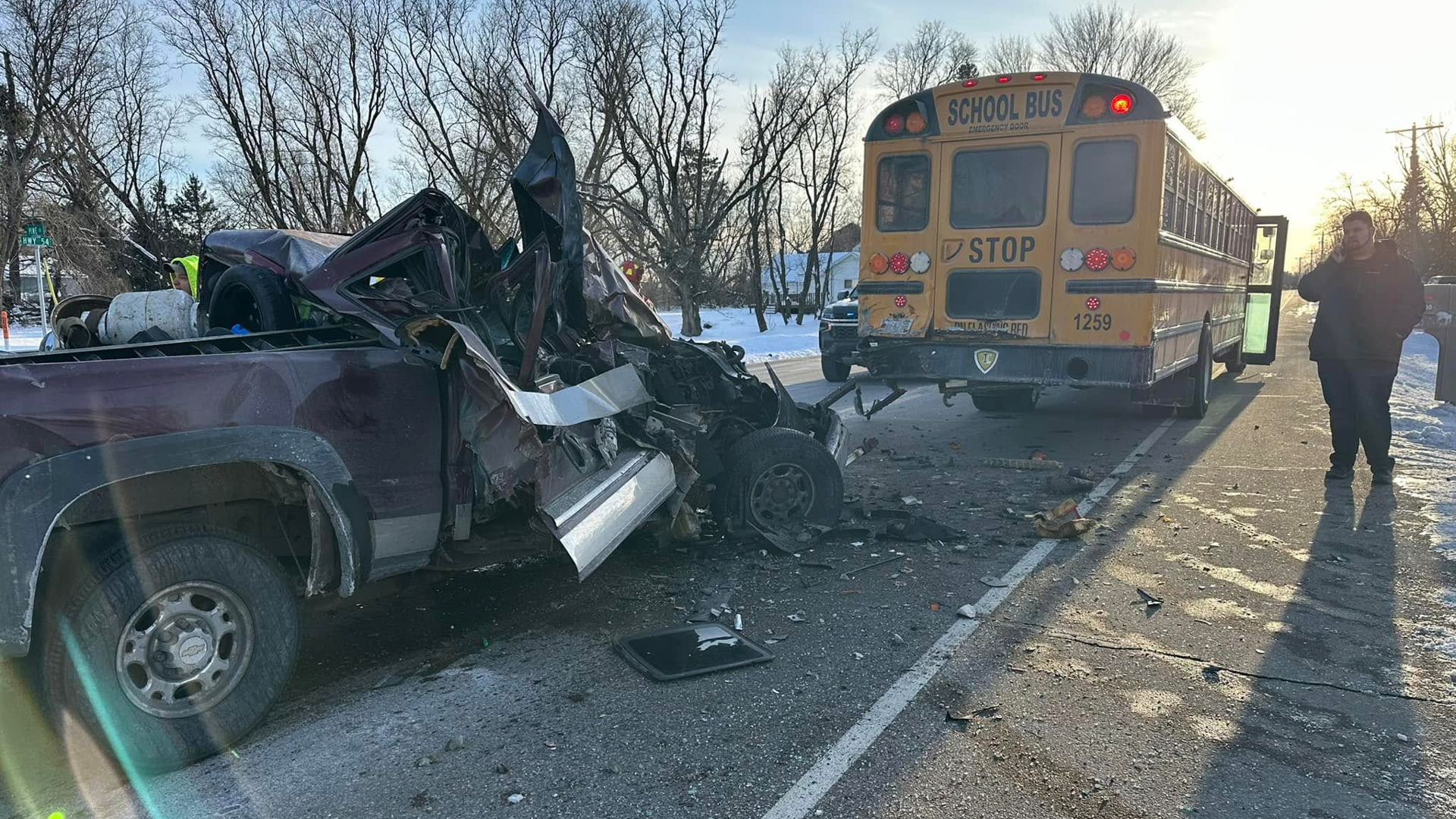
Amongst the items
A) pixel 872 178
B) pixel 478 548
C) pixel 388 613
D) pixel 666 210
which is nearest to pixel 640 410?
pixel 478 548

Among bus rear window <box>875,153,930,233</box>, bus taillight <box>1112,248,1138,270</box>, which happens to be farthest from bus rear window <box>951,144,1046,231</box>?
bus taillight <box>1112,248,1138,270</box>

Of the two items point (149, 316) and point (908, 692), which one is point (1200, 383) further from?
point (149, 316)

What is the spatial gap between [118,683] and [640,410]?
104 inches

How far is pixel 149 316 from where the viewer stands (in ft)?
12.8

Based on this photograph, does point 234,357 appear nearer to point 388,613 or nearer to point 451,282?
point 451,282

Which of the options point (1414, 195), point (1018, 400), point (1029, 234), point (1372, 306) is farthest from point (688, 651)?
point (1414, 195)

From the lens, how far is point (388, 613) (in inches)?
171

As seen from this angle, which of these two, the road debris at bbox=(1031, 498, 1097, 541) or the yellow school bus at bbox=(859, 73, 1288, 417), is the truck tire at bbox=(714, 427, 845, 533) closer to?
the road debris at bbox=(1031, 498, 1097, 541)

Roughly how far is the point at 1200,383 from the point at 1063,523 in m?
5.94

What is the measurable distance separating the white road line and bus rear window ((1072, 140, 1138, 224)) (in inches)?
143

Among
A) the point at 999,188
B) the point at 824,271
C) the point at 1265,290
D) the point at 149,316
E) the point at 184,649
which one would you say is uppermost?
the point at 824,271

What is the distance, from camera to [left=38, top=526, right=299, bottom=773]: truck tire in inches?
107

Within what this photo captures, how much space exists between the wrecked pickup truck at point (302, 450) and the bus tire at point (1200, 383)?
7712 millimetres

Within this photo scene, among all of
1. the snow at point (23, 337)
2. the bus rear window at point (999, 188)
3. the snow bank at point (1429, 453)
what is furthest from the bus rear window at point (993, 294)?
the snow at point (23, 337)
